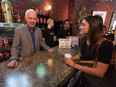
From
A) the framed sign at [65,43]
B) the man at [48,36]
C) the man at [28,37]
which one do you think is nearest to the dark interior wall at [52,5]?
the man at [48,36]

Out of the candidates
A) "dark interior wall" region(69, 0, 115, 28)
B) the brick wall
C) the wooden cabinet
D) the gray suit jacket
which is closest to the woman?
the gray suit jacket

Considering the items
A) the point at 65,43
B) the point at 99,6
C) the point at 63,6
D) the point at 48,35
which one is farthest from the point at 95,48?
the point at 63,6

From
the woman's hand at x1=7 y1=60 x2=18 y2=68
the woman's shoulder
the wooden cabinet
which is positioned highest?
the wooden cabinet

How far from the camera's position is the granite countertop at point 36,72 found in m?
1.04

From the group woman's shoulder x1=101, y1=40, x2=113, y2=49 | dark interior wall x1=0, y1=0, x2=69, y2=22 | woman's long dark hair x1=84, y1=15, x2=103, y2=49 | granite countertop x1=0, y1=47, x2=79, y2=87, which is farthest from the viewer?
dark interior wall x1=0, y1=0, x2=69, y2=22

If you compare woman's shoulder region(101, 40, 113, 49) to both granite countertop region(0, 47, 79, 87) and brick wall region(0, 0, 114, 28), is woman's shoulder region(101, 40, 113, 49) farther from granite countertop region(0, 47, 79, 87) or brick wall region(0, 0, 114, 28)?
brick wall region(0, 0, 114, 28)

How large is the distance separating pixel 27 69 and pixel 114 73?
3.11 feet

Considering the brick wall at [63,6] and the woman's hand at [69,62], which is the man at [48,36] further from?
the woman's hand at [69,62]

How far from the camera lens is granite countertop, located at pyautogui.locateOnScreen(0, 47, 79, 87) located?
1038 millimetres

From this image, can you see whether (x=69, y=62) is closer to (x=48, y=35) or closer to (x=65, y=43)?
(x=65, y=43)

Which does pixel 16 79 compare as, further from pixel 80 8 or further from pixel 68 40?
pixel 80 8

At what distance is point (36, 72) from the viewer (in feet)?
4.03

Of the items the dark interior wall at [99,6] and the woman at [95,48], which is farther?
the dark interior wall at [99,6]

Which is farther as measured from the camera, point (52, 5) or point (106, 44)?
point (52, 5)
